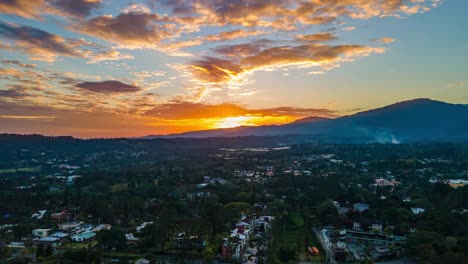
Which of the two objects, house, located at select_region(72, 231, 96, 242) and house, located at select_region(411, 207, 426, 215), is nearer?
house, located at select_region(72, 231, 96, 242)

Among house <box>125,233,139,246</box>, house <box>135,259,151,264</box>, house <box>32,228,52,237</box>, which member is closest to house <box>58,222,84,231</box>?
house <box>32,228,52,237</box>

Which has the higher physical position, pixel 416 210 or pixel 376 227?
pixel 416 210

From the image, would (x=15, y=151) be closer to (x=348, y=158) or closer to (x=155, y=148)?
(x=155, y=148)

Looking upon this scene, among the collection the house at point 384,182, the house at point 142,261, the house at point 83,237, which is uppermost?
the house at point 142,261

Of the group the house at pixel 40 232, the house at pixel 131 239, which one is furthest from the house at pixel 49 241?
the house at pixel 131 239

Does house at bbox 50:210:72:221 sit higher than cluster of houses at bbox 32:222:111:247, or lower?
higher

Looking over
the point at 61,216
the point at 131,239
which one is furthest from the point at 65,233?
the point at 131,239

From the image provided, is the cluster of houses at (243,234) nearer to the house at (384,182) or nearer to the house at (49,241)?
the house at (49,241)

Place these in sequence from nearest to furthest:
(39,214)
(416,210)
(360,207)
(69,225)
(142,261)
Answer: (142,261) → (69,225) → (416,210) → (360,207) → (39,214)

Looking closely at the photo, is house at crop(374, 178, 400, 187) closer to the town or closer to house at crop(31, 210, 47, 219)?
the town

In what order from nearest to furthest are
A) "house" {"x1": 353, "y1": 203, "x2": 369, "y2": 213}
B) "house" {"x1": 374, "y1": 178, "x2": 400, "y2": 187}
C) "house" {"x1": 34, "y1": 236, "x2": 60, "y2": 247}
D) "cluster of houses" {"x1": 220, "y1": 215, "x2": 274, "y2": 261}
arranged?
"cluster of houses" {"x1": 220, "y1": 215, "x2": 274, "y2": 261} < "house" {"x1": 34, "y1": 236, "x2": 60, "y2": 247} < "house" {"x1": 353, "y1": 203, "x2": 369, "y2": 213} < "house" {"x1": 374, "y1": 178, "x2": 400, "y2": 187}

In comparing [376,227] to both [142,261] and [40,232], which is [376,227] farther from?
[40,232]

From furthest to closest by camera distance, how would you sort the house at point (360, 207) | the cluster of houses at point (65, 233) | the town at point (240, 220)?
1. the house at point (360, 207)
2. the cluster of houses at point (65, 233)
3. the town at point (240, 220)

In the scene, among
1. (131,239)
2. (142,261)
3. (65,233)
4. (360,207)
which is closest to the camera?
(142,261)
